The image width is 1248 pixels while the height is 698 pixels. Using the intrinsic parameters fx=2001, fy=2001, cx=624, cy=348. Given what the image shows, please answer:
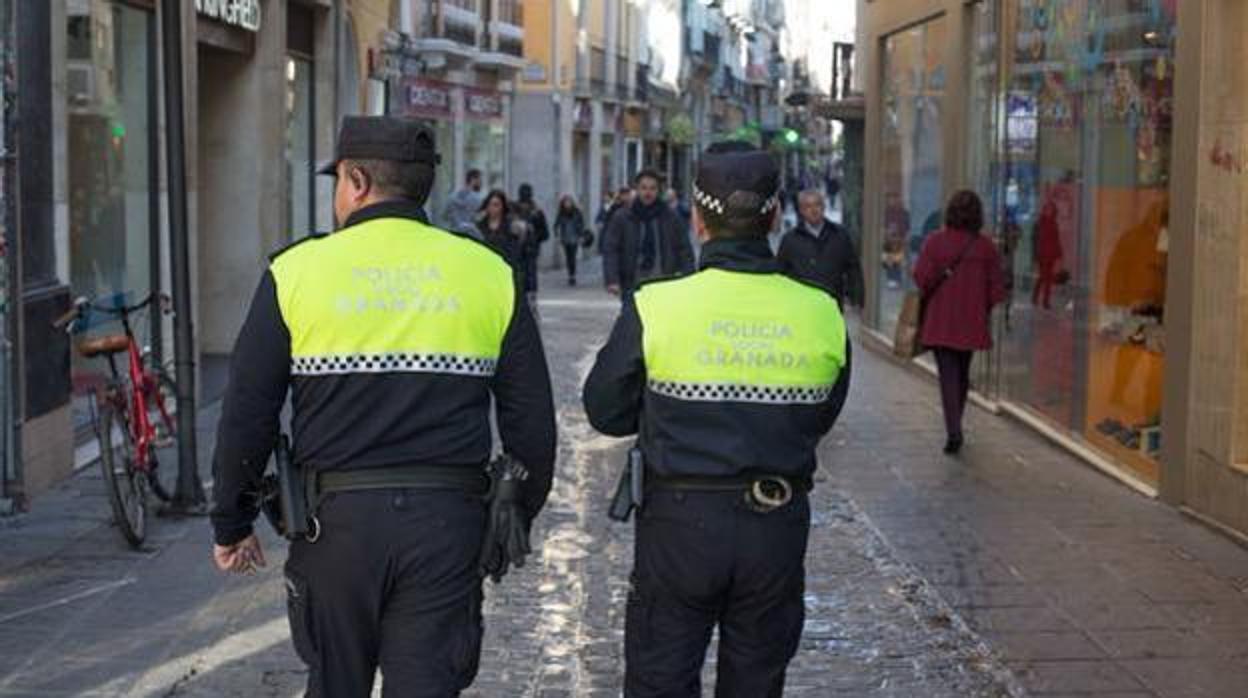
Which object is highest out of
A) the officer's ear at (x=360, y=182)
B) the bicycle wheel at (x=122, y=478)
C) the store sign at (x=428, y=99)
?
the store sign at (x=428, y=99)

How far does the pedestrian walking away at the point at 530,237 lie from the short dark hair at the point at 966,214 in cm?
1120

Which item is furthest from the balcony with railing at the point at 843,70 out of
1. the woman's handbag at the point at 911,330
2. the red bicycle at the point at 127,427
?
the red bicycle at the point at 127,427

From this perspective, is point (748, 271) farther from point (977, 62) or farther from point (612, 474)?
point (977, 62)

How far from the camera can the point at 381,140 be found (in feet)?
14.6

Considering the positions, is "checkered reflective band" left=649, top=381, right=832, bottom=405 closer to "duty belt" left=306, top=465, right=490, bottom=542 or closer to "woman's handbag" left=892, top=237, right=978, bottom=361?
"duty belt" left=306, top=465, right=490, bottom=542

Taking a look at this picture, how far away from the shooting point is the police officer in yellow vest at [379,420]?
4348mm

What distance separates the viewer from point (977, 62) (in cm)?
1590

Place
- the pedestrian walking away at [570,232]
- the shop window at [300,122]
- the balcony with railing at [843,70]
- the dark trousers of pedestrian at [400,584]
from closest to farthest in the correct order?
the dark trousers of pedestrian at [400,584]
the shop window at [300,122]
the balcony with railing at [843,70]
the pedestrian walking away at [570,232]

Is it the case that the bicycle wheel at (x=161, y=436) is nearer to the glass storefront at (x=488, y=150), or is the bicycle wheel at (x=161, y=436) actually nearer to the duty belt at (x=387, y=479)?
the duty belt at (x=387, y=479)

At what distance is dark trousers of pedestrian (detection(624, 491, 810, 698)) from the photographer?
4.71 meters

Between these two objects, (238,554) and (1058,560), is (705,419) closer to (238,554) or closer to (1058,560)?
(238,554)

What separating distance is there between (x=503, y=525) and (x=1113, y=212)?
25.6 feet

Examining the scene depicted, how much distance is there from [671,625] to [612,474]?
21.3 ft

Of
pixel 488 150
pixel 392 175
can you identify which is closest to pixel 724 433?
pixel 392 175
